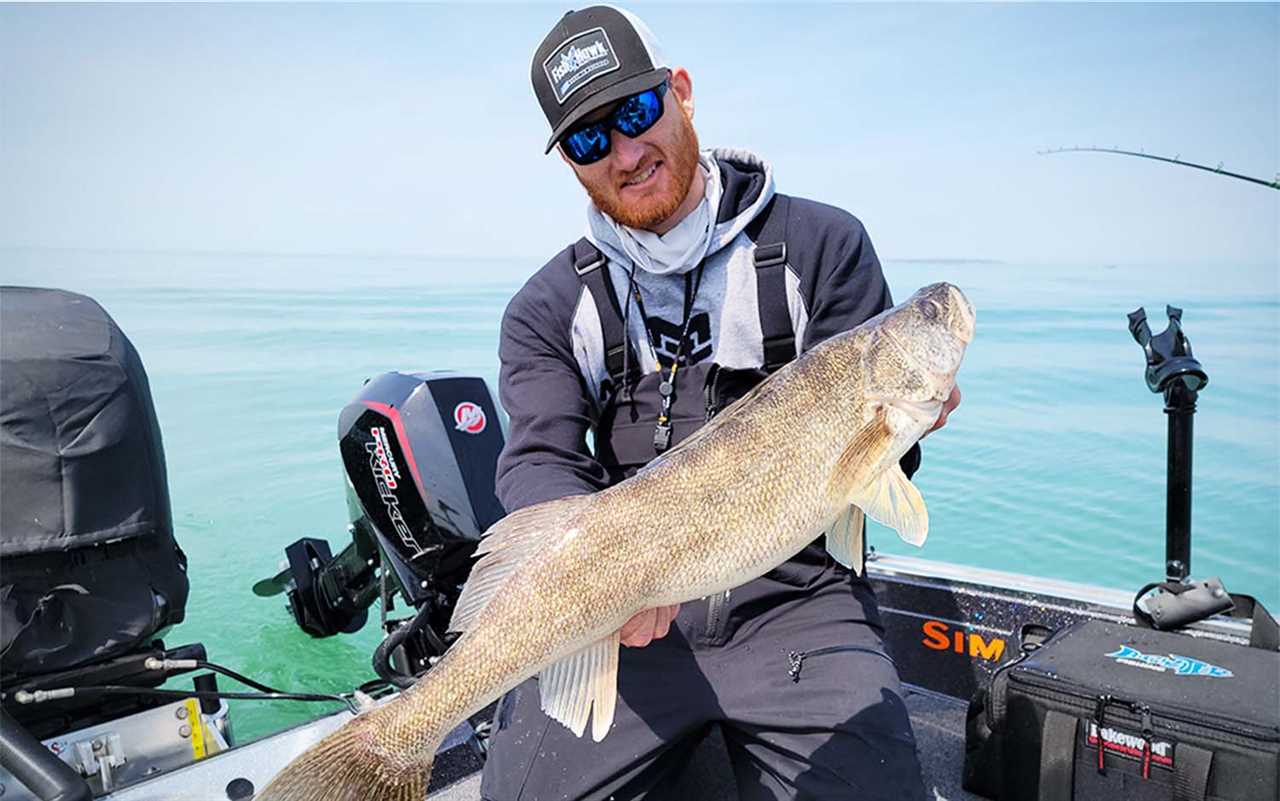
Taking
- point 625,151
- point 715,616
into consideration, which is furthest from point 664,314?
point 715,616

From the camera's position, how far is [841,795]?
2172 millimetres

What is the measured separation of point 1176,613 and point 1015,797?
88 cm

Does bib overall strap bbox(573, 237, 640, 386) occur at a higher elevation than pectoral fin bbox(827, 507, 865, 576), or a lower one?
higher

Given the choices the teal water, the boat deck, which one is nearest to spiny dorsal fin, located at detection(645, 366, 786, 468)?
the boat deck

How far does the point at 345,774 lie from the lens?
1808 millimetres

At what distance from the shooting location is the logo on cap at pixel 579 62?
98.6 inches

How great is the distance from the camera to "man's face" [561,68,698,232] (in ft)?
8.65

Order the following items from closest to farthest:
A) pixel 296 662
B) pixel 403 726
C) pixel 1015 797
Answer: pixel 403 726 → pixel 1015 797 → pixel 296 662

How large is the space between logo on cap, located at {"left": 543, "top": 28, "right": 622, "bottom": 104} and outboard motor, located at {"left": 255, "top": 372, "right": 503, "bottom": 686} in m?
1.48

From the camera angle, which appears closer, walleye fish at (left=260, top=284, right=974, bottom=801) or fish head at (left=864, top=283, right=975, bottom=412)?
walleye fish at (left=260, top=284, right=974, bottom=801)

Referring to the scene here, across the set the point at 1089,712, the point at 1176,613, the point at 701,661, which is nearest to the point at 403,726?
the point at 701,661

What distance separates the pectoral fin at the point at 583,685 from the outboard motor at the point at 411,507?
126 cm

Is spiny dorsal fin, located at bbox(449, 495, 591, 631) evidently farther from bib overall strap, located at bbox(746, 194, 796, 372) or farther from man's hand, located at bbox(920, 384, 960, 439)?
bib overall strap, located at bbox(746, 194, 796, 372)

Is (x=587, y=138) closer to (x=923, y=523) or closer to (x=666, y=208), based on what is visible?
(x=666, y=208)
